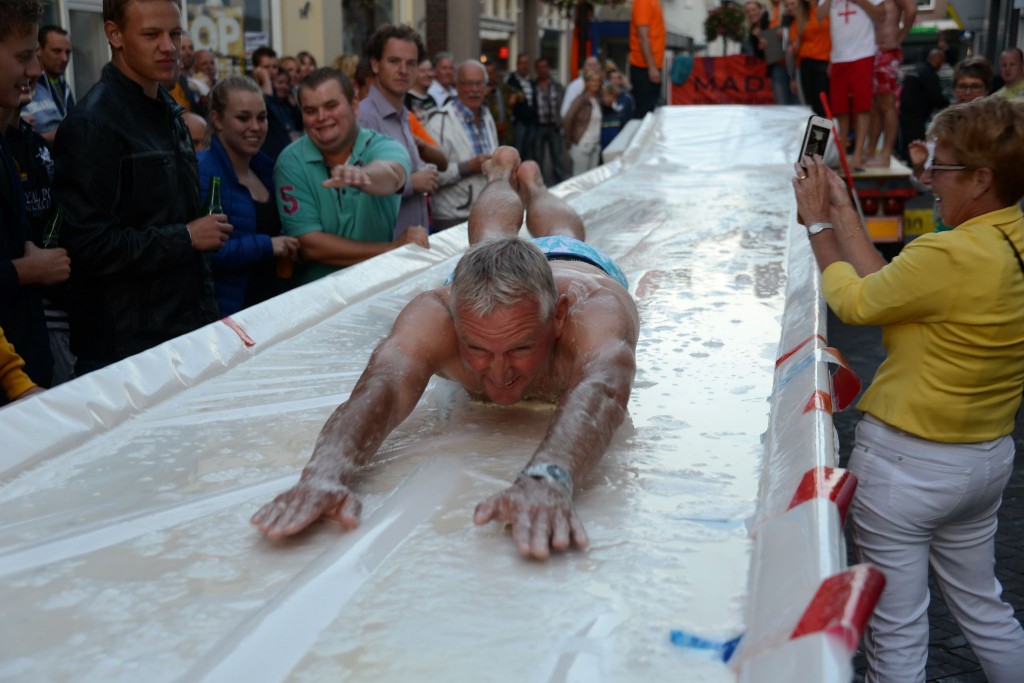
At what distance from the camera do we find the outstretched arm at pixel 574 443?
1999mm

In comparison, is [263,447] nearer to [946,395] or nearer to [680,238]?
[946,395]

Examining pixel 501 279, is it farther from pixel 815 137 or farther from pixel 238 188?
pixel 238 188

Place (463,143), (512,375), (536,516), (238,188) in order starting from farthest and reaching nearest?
(463,143) → (238,188) → (512,375) → (536,516)

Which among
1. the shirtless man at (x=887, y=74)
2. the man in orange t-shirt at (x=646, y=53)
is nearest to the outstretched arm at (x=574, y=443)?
the shirtless man at (x=887, y=74)

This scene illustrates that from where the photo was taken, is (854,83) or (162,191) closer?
(162,191)

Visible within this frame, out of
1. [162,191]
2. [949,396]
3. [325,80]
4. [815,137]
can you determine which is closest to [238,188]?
[325,80]

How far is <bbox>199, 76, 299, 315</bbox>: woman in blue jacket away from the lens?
13.6 feet

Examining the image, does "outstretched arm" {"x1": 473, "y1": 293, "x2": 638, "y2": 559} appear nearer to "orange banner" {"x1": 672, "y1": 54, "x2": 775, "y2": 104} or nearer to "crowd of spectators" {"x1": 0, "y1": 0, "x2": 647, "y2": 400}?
"crowd of spectators" {"x1": 0, "y1": 0, "x2": 647, "y2": 400}

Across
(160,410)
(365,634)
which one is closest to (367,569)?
(365,634)

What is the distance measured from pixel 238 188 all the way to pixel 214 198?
34 cm

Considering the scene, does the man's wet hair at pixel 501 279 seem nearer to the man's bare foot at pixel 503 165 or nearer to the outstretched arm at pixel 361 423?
the outstretched arm at pixel 361 423

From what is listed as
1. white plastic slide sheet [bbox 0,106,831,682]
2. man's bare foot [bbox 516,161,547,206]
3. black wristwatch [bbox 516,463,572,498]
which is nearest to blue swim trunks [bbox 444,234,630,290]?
white plastic slide sheet [bbox 0,106,831,682]

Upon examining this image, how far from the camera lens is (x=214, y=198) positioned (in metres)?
3.96

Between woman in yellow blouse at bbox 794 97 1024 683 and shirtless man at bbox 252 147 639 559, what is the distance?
0.62 m
